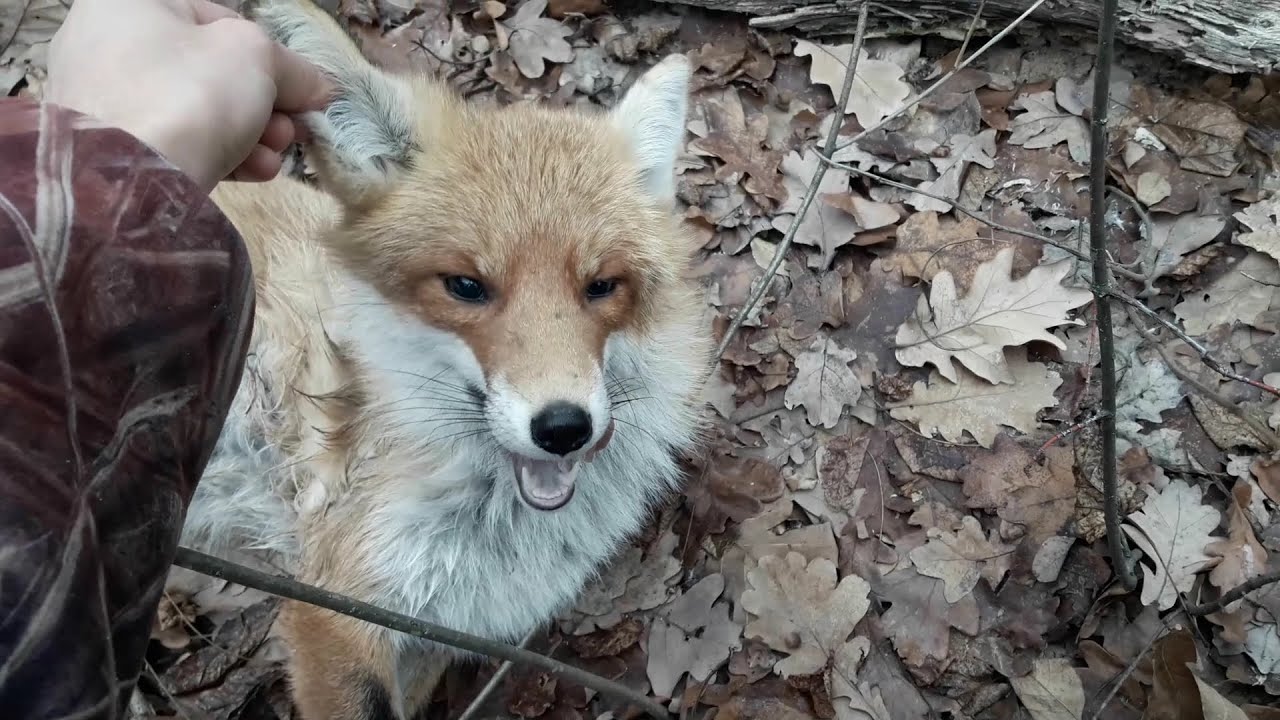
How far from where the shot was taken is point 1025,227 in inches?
142

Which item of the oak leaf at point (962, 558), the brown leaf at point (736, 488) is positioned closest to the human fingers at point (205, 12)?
the brown leaf at point (736, 488)

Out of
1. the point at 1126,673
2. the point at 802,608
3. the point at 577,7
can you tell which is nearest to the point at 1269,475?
the point at 1126,673

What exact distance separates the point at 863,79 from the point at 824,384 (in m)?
1.80

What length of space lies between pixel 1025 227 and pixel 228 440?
12.2 feet

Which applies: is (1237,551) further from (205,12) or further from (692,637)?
(205,12)

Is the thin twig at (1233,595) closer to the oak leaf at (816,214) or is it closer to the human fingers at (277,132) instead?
the oak leaf at (816,214)

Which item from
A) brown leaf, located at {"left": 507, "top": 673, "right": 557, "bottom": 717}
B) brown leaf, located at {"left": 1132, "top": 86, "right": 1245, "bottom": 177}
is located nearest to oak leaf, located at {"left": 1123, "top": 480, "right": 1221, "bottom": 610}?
brown leaf, located at {"left": 1132, "top": 86, "right": 1245, "bottom": 177}

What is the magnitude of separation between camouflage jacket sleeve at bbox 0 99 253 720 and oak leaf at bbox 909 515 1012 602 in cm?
263

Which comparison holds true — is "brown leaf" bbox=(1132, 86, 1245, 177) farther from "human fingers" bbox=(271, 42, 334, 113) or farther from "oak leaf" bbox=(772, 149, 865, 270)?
"human fingers" bbox=(271, 42, 334, 113)

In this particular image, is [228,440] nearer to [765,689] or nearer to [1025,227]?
[765,689]

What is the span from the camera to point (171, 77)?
1471 millimetres

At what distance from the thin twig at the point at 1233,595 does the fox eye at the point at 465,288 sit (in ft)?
7.66

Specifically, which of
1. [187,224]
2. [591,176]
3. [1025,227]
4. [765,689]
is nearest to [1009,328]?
[1025,227]

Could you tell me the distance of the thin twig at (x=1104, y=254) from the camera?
180 centimetres
